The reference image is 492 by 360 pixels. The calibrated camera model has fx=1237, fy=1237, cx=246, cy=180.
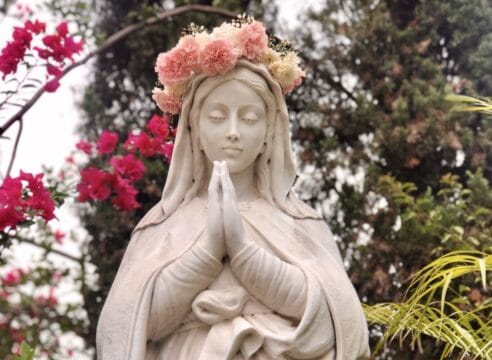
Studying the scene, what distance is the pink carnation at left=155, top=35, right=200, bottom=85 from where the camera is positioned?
5.39m

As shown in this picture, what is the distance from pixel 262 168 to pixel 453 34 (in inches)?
196

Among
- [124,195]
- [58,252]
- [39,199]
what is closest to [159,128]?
[124,195]

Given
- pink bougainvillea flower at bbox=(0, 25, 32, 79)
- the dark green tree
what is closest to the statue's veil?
pink bougainvillea flower at bbox=(0, 25, 32, 79)

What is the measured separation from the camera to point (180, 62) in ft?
17.8

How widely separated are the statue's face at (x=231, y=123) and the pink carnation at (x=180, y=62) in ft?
0.50

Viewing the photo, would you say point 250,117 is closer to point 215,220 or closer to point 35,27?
point 215,220

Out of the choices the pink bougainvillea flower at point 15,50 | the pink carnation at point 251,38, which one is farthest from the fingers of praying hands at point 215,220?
the pink bougainvillea flower at point 15,50

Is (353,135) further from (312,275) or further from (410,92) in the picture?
(312,275)

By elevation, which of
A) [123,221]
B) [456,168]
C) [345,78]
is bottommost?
[123,221]

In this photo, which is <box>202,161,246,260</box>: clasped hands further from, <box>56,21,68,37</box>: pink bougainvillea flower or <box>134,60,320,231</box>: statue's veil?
<box>56,21,68,37</box>: pink bougainvillea flower

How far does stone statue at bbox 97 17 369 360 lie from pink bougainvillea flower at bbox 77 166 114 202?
6.89 feet

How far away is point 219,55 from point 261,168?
1.88 ft

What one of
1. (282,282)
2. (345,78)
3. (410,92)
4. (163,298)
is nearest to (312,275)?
(282,282)

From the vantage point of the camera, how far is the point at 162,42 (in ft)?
34.3
